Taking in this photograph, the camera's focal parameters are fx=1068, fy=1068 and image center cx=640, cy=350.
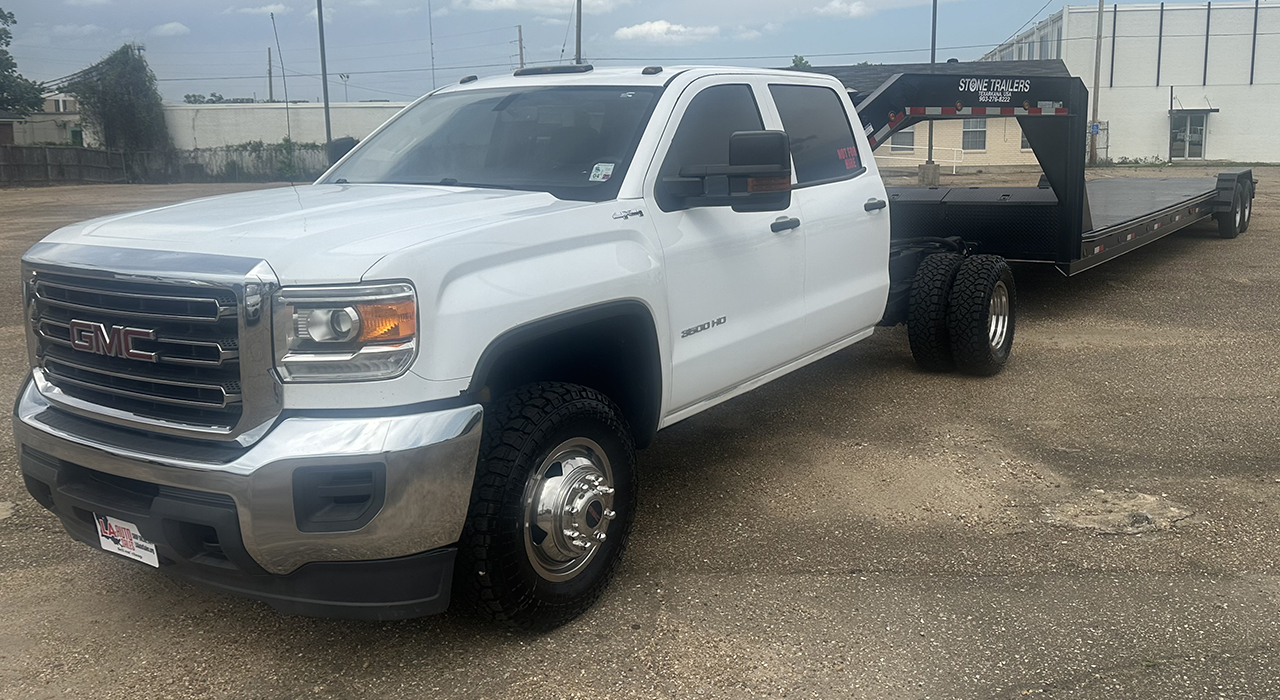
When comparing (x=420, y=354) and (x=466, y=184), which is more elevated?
(x=466, y=184)

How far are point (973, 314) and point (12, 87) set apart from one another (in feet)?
264

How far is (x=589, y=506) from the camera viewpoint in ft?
11.9

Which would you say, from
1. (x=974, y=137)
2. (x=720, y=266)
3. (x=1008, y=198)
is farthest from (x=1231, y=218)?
(x=974, y=137)

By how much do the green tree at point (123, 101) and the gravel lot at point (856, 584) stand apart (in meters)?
55.9

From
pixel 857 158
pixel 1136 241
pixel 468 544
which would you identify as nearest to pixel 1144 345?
pixel 1136 241

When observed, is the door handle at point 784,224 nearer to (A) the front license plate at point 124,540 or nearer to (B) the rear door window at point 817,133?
(B) the rear door window at point 817,133

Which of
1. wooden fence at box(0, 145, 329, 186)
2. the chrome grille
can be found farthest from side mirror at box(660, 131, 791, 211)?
wooden fence at box(0, 145, 329, 186)

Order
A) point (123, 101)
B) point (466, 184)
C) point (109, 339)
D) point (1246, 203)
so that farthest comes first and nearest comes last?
point (123, 101), point (1246, 203), point (466, 184), point (109, 339)

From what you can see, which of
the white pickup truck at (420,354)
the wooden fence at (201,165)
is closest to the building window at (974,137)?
the wooden fence at (201,165)

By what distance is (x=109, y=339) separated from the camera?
3.24 m

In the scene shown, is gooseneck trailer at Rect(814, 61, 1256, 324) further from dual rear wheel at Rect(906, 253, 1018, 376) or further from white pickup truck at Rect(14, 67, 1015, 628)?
white pickup truck at Rect(14, 67, 1015, 628)

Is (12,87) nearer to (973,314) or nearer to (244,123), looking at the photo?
(244,123)

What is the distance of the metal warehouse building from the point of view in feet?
151

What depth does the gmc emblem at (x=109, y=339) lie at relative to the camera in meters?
3.15
